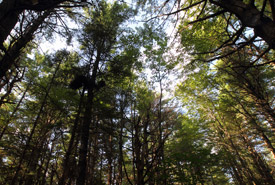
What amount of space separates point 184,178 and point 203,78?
5.43m

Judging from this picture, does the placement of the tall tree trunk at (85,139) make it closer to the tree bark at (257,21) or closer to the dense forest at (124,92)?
the dense forest at (124,92)

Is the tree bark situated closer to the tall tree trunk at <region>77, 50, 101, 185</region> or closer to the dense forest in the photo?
the dense forest

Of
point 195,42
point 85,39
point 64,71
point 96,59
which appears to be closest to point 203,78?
point 195,42

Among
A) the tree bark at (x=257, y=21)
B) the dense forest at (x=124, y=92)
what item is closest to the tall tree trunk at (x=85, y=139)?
the dense forest at (x=124, y=92)

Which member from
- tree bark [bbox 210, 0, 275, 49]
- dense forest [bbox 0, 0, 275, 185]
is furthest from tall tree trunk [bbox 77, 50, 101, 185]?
tree bark [bbox 210, 0, 275, 49]

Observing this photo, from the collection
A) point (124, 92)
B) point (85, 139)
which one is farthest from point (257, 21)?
point (85, 139)

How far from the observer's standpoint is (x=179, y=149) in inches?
552

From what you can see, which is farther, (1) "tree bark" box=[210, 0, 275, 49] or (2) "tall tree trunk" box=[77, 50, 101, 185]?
(2) "tall tree trunk" box=[77, 50, 101, 185]

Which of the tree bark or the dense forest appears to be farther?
the dense forest

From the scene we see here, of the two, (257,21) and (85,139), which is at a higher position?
(85,139)

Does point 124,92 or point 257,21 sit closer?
point 257,21

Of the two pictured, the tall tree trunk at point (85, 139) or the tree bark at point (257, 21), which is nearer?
the tree bark at point (257, 21)

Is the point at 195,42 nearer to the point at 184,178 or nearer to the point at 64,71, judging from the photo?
the point at 184,178

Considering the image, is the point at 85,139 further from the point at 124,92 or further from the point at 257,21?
the point at 257,21
